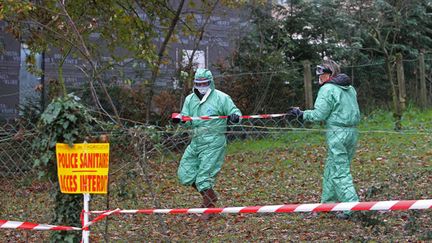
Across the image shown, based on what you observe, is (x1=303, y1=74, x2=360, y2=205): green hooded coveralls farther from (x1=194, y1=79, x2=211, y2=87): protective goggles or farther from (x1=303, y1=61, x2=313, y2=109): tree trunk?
(x1=303, y1=61, x2=313, y2=109): tree trunk

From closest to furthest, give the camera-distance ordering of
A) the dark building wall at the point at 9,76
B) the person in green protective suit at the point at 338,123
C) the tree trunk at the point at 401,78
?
1. the person in green protective suit at the point at 338,123
2. the dark building wall at the point at 9,76
3. the tree trunk at the point at 401,78

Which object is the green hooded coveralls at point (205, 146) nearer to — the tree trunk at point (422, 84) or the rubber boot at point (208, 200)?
the rubber boot at point (208, 200)

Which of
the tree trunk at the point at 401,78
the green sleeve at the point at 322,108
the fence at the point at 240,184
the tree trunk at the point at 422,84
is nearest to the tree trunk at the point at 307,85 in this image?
the tree trunk at the point at 401,78

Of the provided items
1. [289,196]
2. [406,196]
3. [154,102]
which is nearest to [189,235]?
[289,196]

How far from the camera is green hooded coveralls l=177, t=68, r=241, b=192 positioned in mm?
7344

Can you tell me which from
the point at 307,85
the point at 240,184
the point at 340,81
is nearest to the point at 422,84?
the point at 307,85

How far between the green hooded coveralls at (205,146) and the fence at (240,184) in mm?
211

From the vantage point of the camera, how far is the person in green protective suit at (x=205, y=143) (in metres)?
7.34

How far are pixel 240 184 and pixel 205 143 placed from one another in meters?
2.29

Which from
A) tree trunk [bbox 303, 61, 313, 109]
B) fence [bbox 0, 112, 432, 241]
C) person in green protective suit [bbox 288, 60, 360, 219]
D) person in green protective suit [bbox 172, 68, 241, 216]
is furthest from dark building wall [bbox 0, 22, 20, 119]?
person in green protective suit [bbox 288, 60, 360, 219]

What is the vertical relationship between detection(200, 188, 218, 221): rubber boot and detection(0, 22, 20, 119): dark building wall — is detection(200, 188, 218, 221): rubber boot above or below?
below

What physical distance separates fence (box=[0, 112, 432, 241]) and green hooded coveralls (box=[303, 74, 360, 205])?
0.63 ft

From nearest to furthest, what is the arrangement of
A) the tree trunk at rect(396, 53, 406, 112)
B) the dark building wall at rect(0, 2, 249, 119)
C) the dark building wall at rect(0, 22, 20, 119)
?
the dark building wall at rect(0, 2, 249, 119) → the dark building wall at rect(0, 22, 20, 119) → the tree trunk at rect(396, 53, 406, 112)

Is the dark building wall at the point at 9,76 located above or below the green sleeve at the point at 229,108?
above
